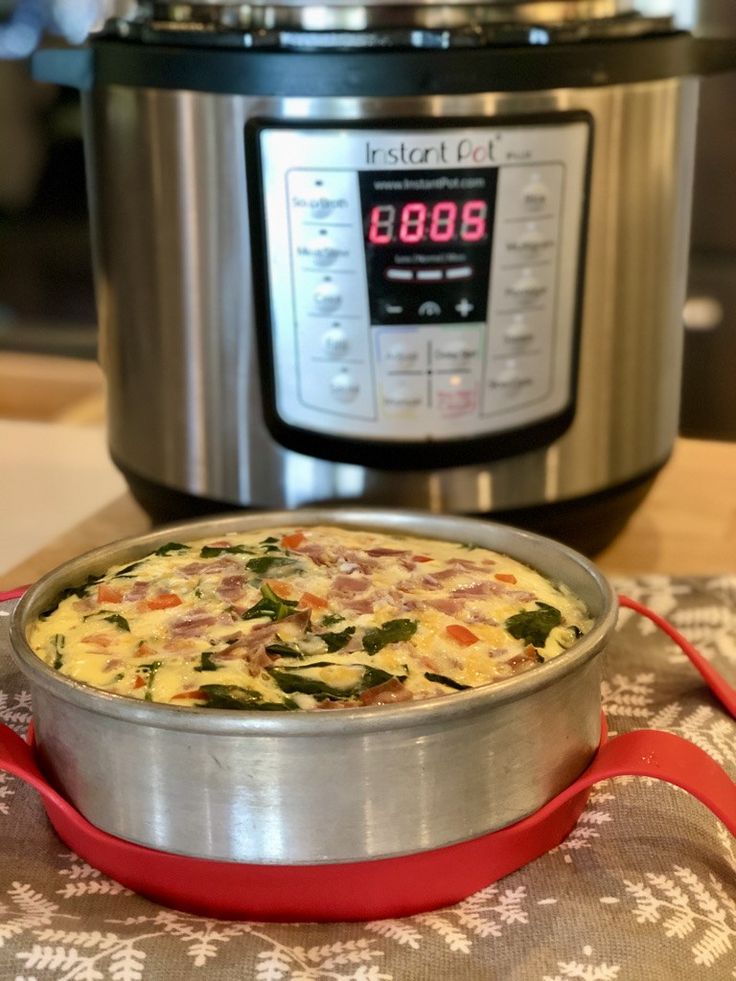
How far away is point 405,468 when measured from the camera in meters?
0.82

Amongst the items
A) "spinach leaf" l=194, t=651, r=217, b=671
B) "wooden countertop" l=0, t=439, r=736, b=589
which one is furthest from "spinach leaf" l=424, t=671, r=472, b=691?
"wooden countertop" l=0, t=439, r=736, b=589

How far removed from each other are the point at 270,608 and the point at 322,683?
3.2 inches

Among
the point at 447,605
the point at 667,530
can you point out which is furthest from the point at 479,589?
the point at 667,530

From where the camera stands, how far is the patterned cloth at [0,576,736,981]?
506mm

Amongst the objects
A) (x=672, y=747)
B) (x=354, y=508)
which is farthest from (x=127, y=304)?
(x=672, y=747)

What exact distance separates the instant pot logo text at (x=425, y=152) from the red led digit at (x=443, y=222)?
0.03 m

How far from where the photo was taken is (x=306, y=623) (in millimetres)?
617

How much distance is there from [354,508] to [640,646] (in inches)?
8.6

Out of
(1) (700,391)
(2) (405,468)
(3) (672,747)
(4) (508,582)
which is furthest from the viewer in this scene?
(1) (700,391)

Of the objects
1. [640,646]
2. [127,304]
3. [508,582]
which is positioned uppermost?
[127,304]

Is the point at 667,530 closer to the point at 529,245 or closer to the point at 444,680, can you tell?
the point at 529,245

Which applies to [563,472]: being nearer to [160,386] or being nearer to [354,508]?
[354,508]

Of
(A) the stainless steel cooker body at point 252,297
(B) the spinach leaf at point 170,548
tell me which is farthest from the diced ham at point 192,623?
(A) the stainless steel cooker body at point 252,297

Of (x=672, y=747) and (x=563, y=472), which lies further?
(x=563, y=472)
